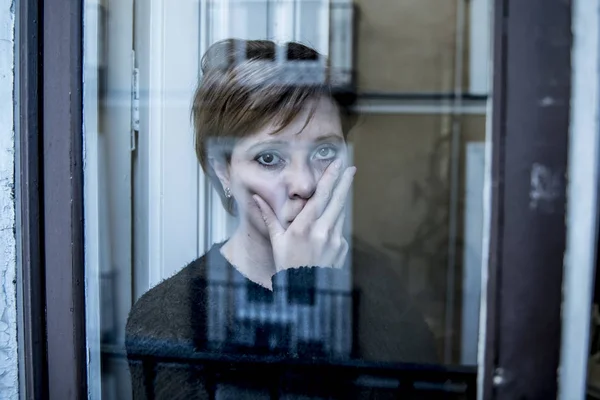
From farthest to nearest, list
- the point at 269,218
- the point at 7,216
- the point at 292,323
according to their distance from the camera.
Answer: the point at 269,218 < the point at 292,323 < the point at 7,216

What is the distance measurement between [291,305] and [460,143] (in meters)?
0.51

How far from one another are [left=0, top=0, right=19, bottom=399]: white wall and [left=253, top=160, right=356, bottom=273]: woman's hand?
0.48 metres

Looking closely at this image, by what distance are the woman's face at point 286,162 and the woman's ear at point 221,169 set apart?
4cm

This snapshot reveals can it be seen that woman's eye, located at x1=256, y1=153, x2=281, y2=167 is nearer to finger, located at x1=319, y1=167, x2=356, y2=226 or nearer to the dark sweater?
finger, located at x1=319, y1=167, x2=356, y2=226

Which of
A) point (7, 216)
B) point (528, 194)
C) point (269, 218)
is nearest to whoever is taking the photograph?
point (528, 194)

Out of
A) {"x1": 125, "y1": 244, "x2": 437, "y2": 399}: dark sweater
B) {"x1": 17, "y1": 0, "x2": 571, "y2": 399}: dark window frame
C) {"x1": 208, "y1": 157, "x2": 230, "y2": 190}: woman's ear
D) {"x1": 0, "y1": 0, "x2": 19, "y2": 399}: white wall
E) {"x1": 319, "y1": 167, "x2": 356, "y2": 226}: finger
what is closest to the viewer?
{"x1": 17, "y1": 0, "x2": 571, "y2": 399}: dark window frame

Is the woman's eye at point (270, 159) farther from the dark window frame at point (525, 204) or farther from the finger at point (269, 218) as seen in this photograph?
the dark window frame at point (525, 204)

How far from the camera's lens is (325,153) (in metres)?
1.13

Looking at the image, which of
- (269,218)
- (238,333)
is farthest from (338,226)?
(238,333)

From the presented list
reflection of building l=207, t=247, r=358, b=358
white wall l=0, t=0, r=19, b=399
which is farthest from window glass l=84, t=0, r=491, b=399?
white wall l=0, t=0, r=19, b=399

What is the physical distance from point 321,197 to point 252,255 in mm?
220

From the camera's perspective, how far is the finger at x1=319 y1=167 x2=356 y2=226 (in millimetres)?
1075

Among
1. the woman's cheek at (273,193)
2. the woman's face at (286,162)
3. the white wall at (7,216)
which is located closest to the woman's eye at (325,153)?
the woman's face at (286,162)

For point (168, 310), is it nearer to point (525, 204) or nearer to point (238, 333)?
point (238, 333)
